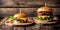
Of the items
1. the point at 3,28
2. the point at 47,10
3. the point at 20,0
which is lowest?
the point at 3,28

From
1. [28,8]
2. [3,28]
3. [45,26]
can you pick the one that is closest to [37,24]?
[45,26]

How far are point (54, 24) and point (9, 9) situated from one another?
4.74ft

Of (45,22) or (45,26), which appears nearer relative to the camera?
(45,26)

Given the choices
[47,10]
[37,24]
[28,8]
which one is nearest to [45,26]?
[37,24]

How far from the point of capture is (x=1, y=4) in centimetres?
273

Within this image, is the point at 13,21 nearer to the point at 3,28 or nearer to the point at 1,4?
the point at 3,28

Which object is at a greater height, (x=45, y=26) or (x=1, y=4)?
(x=1, y=4)

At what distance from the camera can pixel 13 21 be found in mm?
1573

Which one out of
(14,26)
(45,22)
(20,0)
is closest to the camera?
(14,26)

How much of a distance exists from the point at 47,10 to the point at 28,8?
30.5 inches

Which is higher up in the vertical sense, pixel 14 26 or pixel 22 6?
pixel 22 6

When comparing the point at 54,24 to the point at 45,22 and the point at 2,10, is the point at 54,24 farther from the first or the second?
the point at 2,10

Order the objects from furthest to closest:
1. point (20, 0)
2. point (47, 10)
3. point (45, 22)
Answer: point (20, 0)
point (47, 10)
point (45, 22)

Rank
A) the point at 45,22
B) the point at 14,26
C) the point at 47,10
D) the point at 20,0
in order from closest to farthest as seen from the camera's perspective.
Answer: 1. the point at 14,26
2. the point at 45,22
3. the point at 47,10
4. the point at 20,0
